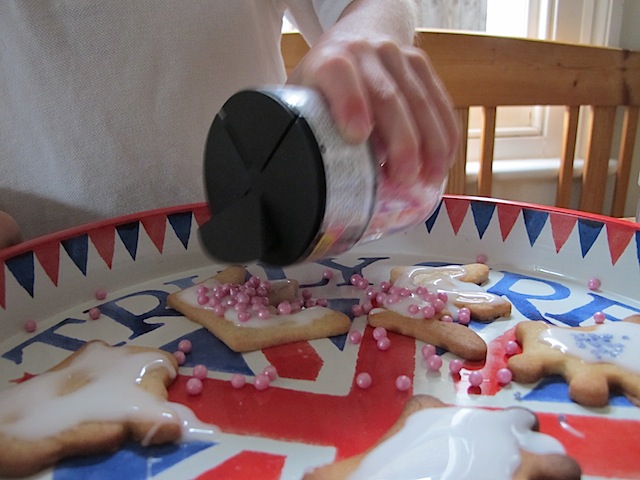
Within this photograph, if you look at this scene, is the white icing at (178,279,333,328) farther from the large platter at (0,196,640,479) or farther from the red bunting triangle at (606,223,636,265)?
the red bunting triangle at (606,223,636,265)

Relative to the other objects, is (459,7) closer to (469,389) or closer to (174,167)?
(174,167)

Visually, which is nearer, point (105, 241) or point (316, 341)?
point (316, 341)

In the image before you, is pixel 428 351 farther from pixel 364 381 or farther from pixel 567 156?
pixel 567 156

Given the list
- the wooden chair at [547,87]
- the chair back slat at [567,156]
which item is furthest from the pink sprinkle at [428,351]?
the chair back slat at [567,156]

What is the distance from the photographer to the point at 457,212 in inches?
24.3

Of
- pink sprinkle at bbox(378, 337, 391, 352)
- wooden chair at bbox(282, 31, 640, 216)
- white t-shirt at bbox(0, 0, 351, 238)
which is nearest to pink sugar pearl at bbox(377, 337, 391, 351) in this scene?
pink sprinkle at bbox(378, 337, 391, 352)

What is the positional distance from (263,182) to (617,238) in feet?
1.16

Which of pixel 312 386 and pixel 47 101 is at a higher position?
pixel 47 101

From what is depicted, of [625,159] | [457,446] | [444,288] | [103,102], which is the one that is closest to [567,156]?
[625,159]

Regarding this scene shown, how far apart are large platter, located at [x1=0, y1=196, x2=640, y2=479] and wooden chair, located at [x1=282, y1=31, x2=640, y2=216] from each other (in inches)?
22.7

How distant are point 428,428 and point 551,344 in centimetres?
13

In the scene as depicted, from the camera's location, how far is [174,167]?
670mm

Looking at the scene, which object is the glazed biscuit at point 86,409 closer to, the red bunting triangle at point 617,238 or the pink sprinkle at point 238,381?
the pink sprinkle at point 238,381

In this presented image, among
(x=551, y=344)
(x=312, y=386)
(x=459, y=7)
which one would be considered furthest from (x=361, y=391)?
(x=459, y=7)
